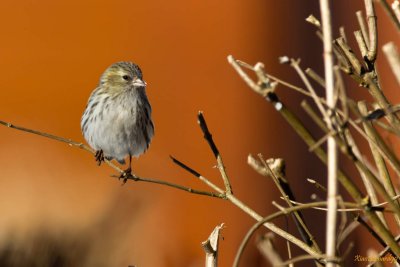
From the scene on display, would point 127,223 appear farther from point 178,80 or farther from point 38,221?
point 178,80

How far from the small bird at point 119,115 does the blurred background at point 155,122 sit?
46mm

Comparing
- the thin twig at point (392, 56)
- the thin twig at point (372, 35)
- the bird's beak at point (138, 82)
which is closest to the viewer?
the thin twig at point (392, 56)

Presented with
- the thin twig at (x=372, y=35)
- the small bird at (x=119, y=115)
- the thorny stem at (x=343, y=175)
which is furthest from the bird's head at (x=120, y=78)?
the thorny stem at (x=343, y=175)

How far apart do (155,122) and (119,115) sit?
0.17 metres

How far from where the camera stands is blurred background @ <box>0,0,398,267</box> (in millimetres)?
2354

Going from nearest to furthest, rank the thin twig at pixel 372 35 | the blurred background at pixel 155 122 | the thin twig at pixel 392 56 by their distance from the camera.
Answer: the thin twig at pixel 392 56 → the thin twig at pixel 372 35 → the blurred background at pixel 155 122

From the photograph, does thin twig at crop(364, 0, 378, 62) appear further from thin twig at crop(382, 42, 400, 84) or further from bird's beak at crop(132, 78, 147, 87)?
bird's beak at crop(132, 78, 147, 87)

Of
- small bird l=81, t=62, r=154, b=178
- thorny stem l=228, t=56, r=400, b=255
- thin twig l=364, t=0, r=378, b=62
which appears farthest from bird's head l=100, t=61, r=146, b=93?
thorny stem l=228, t=56, r=400, b=255

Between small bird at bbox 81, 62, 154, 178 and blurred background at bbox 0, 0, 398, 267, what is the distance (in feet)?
0.15

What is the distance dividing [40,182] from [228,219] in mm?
588

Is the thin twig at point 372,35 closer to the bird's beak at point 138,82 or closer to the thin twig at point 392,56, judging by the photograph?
the thin twig at point 392,56

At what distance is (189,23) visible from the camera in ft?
8.05

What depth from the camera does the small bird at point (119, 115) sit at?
2232 mm

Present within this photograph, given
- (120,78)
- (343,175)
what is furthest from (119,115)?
(343,175)
